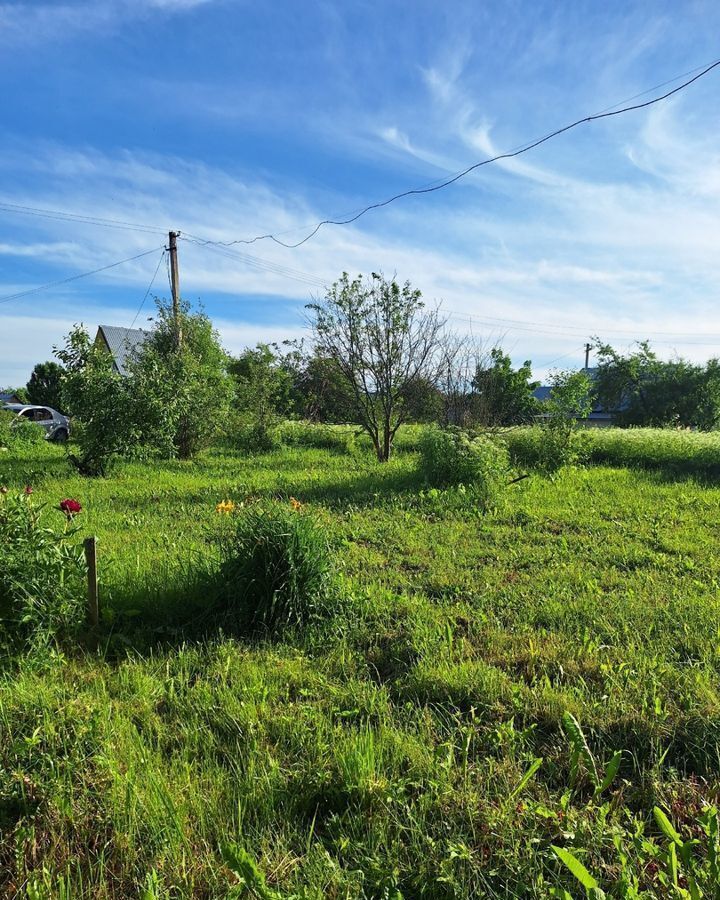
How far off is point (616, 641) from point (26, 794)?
2912 mm

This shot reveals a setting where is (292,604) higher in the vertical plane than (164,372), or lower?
lower

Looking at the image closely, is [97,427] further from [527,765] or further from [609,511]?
[527,765]

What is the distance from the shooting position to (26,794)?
1918mm

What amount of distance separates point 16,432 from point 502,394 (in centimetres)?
1801

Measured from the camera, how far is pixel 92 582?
10.6 feet

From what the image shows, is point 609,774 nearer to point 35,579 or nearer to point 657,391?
point 35,579

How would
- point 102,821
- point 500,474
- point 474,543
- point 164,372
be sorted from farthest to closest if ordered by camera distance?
1. point 164,372
2. point 500,474
3. point 474,543
4. point 102,821

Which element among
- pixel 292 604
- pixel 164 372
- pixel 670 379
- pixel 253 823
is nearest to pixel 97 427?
pixel 164 372

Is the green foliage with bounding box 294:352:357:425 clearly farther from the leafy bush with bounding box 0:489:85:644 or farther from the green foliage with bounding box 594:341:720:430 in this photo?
the green foliage with bounding box 594:341:720:430

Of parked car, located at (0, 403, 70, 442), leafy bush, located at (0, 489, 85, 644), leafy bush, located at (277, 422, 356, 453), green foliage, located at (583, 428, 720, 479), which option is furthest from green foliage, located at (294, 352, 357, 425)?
parked car, located at (0, 403, 70, 442)

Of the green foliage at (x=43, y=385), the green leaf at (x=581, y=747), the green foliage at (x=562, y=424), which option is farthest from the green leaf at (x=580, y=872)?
the green foliage at (x=43, y=385)

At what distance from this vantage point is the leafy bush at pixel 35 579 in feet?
9.87

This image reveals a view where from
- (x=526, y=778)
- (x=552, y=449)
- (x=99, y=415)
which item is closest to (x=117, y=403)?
(x=99, y=415)

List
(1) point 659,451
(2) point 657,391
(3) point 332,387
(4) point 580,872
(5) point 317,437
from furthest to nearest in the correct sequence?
(2) point 657,391 → (5) point 317,437 → (3) point 332,387 → (1) point 659,451 → (4) point 580,872
